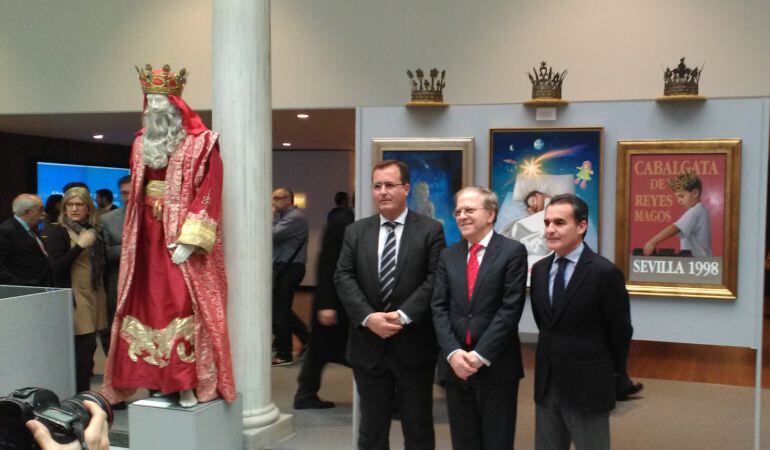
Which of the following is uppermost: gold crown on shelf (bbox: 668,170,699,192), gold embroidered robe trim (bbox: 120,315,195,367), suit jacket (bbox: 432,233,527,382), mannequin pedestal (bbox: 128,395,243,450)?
gold crown on shelf (bbox: 668,170,699,192)

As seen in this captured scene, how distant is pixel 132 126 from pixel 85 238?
4704 millimetres

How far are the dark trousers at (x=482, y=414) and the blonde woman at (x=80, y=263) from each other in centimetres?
288

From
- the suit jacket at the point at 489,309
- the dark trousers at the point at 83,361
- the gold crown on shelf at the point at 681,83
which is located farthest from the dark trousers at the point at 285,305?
the gold crown on shelf at the point at 681,83

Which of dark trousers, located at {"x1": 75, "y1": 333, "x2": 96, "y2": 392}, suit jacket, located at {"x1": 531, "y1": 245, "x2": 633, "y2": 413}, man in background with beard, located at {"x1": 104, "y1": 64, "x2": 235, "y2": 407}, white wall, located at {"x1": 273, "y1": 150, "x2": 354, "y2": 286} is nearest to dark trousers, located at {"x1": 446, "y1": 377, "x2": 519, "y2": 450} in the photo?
suit jacket, located at {"x1": 531, "y1": 245, "x2": 633, "y2": 413}

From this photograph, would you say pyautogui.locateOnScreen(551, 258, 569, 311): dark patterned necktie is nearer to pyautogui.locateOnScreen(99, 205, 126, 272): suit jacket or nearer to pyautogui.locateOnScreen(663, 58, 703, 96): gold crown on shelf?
pyautogui.locateOnScreen(663, 58, 703, 96): gold crown on shelf

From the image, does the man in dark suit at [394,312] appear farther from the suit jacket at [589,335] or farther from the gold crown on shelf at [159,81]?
the gold crown on shelf at [159,81]

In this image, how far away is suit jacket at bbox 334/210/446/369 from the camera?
3441mm

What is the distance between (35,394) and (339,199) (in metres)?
8.03

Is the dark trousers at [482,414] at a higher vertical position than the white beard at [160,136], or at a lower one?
lower

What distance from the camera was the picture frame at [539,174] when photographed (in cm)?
409

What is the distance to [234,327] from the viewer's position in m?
4.40

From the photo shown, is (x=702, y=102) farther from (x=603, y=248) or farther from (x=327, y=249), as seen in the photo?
(x=327, y=249)

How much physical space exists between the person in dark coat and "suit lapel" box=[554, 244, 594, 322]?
1.58 metres

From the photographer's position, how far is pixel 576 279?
308cm
